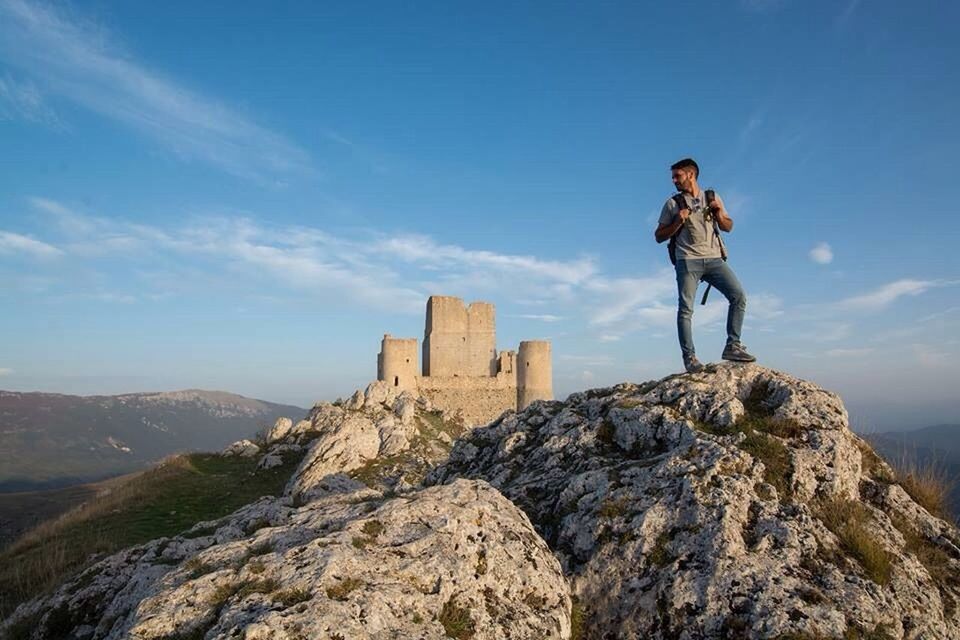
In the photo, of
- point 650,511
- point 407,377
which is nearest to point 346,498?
point 650,511

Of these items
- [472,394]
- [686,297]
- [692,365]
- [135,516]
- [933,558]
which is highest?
[686,297]

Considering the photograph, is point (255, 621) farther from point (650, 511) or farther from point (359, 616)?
point (650, 511)

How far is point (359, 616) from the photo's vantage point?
12.9 feet

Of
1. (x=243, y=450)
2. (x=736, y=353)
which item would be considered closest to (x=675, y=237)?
(x=736, y=353)

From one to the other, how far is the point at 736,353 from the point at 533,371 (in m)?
33.9

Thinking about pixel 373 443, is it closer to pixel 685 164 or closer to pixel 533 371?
pixel 685 164

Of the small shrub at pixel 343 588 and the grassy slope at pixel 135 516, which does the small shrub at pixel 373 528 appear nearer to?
the small shrub at pixel 343 588

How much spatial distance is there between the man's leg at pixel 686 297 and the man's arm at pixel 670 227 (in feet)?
1.50

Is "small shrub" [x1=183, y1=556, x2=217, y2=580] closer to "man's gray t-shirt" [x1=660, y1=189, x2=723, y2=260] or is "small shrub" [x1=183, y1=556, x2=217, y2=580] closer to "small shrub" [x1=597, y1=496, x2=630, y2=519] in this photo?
"small shrub" [x1=597, y1=496, x2=630, y2=519]

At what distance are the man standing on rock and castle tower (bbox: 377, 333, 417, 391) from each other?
1243 inches

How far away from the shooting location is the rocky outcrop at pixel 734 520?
4973mm

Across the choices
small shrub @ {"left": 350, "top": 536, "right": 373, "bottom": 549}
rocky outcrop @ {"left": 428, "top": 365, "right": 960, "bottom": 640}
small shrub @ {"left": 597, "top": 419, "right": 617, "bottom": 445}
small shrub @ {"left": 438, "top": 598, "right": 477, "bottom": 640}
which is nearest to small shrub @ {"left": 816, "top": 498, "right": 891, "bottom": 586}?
rocky outcrop @ {"left": 428, "top": 365, "right": 960, "bottom": 640}

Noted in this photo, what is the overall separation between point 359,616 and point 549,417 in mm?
5715

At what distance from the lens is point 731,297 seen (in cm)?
941
